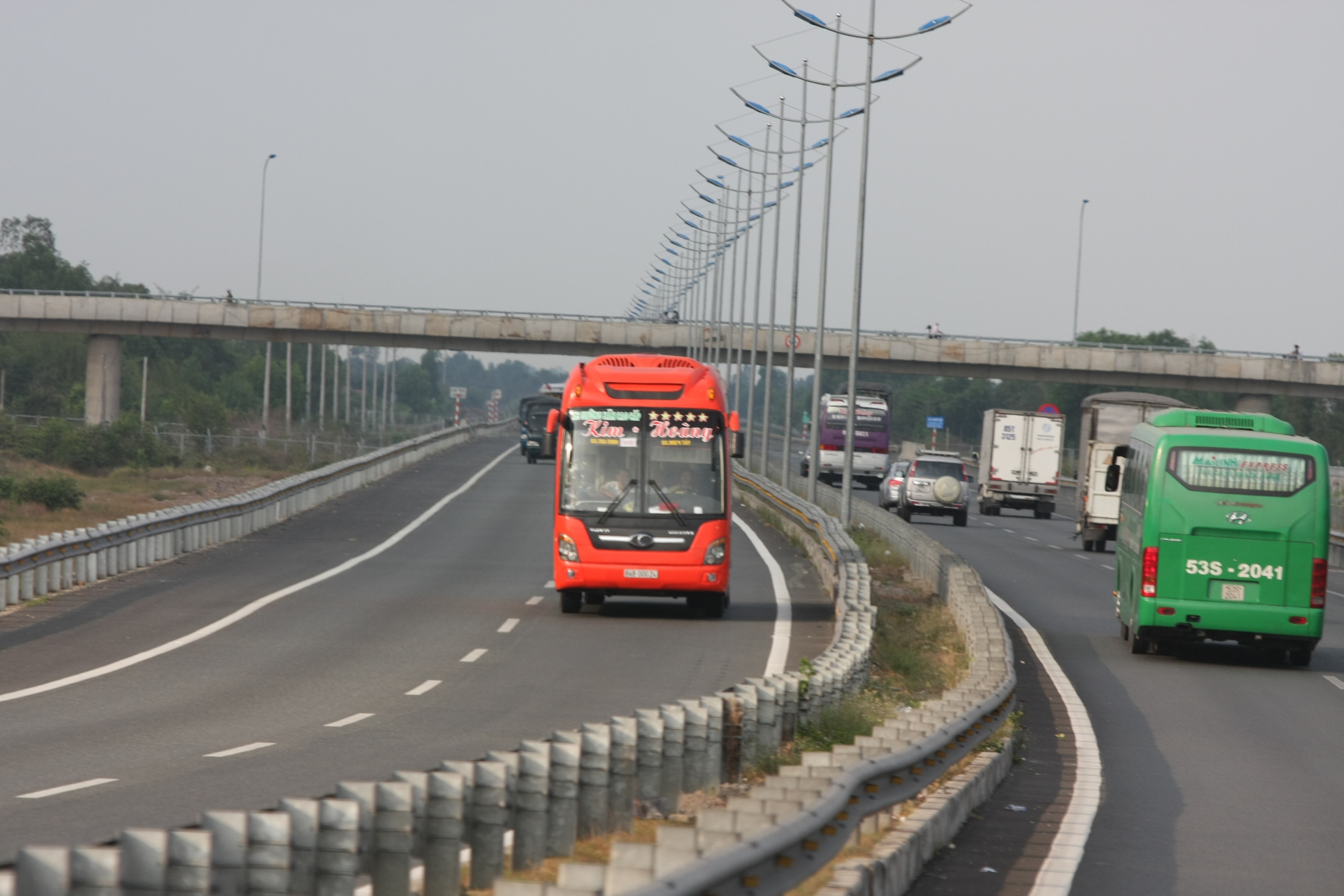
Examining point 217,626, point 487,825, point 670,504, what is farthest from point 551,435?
point 487,825

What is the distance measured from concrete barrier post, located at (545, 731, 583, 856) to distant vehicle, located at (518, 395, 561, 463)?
201 feet

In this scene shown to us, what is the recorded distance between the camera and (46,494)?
46.3 meters

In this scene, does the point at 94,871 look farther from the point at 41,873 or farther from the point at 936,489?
the point at 936,489

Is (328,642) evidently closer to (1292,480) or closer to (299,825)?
(1292,480)

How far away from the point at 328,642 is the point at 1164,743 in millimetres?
9386

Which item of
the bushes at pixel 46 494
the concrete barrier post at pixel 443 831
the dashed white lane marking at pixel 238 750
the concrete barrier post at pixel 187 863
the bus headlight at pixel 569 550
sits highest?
the concrete barrier post at pixel 187 863

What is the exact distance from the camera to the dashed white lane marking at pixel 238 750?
1256 centimetres

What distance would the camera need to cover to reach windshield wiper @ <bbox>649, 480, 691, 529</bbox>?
23.4 metres

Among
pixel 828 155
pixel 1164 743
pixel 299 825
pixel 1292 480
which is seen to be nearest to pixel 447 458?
pixel 828 155

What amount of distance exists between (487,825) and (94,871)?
2598mm

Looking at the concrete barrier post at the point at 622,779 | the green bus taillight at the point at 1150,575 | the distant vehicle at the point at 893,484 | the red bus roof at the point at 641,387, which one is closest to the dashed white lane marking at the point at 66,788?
the concrete barrier post at the point at 622,779

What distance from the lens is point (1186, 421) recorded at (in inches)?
952

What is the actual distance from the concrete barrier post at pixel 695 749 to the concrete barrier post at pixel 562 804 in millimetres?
1801

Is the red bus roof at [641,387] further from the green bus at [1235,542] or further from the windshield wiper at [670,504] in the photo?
the green bus at [1235,542]
